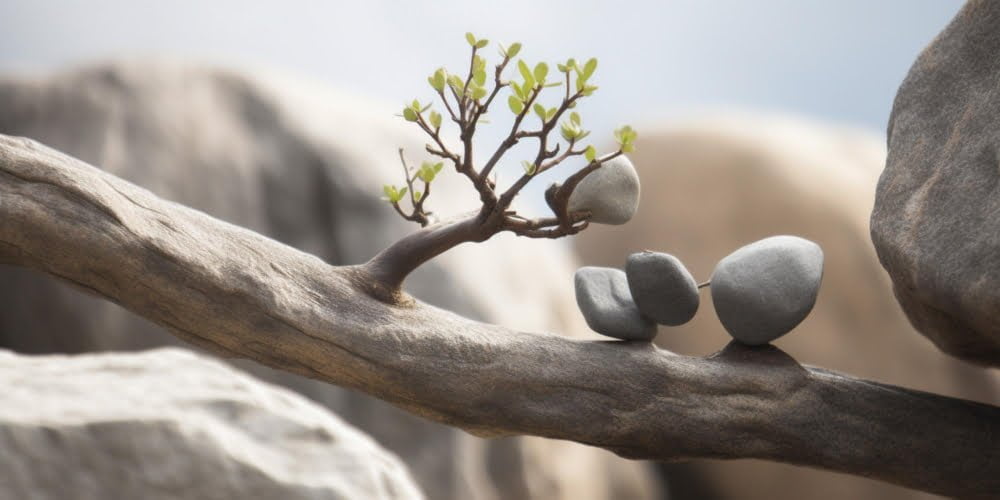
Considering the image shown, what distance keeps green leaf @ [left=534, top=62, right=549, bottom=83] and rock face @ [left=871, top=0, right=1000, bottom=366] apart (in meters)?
0.33

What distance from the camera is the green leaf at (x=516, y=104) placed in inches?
32.2

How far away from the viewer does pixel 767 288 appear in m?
0.89

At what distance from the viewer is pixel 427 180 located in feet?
2.78

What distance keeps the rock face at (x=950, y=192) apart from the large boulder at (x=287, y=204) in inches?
46.5

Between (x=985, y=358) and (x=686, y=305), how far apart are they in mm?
286

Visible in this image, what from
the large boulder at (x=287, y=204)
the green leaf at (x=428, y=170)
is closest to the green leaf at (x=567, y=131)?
the green leaf at (x=428, y=170)

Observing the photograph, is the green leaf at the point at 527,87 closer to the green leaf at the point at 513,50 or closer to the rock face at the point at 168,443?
the green leaf at the point at 513,50

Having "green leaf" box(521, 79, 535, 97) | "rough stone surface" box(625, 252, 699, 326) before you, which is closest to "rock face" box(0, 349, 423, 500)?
"rough stone surface" box(625, 252, 699, 326)

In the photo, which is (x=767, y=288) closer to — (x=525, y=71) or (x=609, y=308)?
(x=609, y=308)

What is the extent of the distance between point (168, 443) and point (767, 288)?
0.62m

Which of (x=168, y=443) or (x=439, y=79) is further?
(x=168, y=443)

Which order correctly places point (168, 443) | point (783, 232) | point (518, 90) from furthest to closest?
point (783, 232), point (168, 443), point (518, 90)

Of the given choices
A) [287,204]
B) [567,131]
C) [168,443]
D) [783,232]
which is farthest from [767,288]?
[783,232]

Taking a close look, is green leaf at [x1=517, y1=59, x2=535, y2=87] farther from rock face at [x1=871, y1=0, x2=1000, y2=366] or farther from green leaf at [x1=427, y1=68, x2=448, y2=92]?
rock face at [x1=871, y1=0, x2=1000, y2=366]
